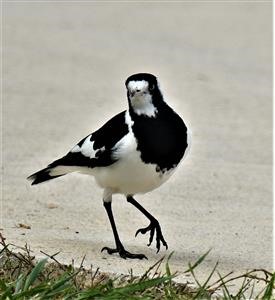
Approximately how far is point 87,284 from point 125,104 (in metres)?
4.79

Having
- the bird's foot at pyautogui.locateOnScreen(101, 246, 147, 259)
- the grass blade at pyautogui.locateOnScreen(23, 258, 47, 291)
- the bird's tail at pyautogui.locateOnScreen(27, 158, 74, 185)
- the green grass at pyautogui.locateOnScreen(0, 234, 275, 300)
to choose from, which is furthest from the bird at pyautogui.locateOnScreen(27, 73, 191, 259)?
the grass blade at pyautogui.locateOnScreen(23, 258, 47, 291)

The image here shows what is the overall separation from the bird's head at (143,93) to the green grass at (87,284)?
81 centimetres

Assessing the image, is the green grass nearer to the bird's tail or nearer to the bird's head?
the bird's head

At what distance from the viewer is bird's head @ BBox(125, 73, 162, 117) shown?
508 centimetres

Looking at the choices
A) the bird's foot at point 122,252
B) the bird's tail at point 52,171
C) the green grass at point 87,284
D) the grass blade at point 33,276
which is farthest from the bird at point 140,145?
the grass blade at point 33,276

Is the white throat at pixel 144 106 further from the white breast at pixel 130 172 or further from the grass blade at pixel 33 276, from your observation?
the grass blade at pixel 33 276

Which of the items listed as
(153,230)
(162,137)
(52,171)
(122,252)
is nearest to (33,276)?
(122,252)

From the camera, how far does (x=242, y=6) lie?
42.9ft

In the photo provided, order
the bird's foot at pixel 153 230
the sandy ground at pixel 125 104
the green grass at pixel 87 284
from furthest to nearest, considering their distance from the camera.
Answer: the sandy ground at pixel 125 104 < the bird's foot at pixel 153 230 < the green grass at pixel 87 284

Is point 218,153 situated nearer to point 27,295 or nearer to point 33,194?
point 33,194

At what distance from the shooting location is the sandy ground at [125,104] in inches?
222

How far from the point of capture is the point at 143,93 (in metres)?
5.12

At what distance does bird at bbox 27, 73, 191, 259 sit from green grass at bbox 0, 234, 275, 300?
0.51 meters

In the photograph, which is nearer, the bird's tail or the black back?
the black back
